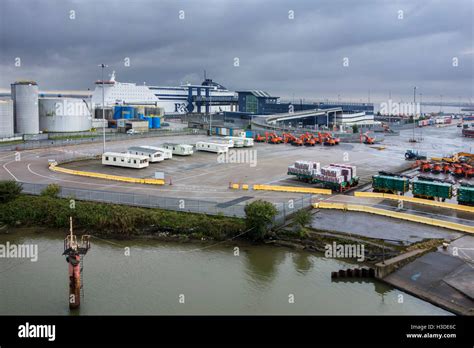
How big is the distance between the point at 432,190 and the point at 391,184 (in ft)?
9.42

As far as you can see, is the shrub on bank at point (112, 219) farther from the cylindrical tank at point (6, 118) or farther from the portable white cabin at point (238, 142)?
the cylindrical tank at point (6, 118)

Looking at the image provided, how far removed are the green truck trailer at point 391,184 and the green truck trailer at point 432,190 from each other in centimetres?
Answer: 96

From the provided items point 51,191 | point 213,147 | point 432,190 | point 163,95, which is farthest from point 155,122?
point 432,190

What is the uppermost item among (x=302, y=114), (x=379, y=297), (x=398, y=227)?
(x=302, y=114)

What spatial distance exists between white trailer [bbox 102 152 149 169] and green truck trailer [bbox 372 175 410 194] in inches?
Answer: 763

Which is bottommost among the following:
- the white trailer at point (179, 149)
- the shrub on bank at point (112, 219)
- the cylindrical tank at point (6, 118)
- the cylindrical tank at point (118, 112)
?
the shrub on bank at point (112, 219)

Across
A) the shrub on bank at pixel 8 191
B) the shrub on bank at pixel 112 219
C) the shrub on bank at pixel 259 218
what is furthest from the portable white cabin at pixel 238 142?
the shrub on bank at pixel 259 218

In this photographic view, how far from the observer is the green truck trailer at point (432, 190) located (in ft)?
98.2

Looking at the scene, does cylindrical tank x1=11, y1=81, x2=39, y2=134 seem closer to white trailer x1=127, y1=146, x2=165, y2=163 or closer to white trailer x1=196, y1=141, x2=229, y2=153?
white trailer x1=196, y1=141, x2=229, y2=153

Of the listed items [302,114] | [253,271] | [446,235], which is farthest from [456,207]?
[302,114]

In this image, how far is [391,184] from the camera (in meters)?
32.4
